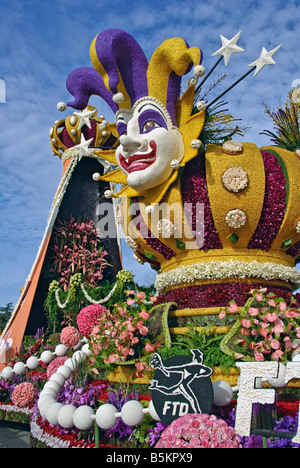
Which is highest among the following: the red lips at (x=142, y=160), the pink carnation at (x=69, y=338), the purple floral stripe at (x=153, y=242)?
the red lips at (x=142, y=160)

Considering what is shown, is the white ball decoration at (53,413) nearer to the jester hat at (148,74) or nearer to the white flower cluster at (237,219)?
the white flower cluster at (237,219)

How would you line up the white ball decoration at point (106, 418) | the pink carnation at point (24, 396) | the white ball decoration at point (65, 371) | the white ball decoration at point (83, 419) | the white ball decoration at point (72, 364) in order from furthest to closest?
the pink carnation at point (24, 396)
the white ball decoration at point (72, 364)
the white ball decoration at point (65, 371)
the white ball decoration at point (83, 419)
the white ball decoration at point (106, 418)

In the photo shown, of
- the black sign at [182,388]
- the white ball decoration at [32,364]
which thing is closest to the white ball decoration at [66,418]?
the black sign at [182,388]

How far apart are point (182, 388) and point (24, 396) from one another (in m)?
4.14

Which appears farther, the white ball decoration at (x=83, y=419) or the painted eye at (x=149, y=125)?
the painted eye at (x=149, y=125)

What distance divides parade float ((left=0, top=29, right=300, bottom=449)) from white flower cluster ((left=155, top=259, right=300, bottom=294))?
0.01 m

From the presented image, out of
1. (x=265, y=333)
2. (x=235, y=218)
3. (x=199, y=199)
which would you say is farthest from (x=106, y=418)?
(x=199, y=199)

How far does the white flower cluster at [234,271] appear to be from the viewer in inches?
194

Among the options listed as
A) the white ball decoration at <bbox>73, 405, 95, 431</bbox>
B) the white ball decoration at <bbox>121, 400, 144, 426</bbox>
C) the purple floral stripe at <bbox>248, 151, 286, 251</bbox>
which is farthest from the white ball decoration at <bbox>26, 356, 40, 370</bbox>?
the purple floral stripe at <bbox>248, 151, 286, 251</bbox>

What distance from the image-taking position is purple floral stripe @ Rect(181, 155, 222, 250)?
5.13 metres

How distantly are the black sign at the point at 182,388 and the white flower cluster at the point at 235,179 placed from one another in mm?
2525

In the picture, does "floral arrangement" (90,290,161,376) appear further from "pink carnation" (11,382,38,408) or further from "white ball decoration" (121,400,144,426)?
"pink carnation" (11,382,38,408)
